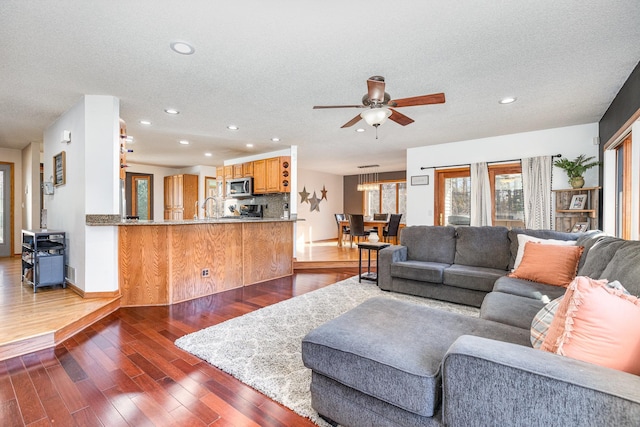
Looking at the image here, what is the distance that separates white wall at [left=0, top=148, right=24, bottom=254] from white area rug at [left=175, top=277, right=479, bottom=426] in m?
6.18

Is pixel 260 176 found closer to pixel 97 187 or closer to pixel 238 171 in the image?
pixel 238 171

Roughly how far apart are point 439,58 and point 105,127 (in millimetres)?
3613

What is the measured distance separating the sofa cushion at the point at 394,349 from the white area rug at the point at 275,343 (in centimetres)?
45

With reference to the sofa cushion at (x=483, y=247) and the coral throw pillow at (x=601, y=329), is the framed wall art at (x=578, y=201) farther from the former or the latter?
the coral throw pillow at (x=601, y=329)

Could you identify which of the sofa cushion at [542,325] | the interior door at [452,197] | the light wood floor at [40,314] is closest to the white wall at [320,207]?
the interior door at [452,197]

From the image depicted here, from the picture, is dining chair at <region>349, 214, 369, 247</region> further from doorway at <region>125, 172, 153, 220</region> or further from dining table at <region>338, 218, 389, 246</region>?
doorway at <region>125, 172, 153, 220</region>

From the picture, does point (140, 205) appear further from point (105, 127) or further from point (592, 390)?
point (592, 390)

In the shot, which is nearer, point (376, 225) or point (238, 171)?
point (238, 171)

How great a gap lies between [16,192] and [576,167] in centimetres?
1025

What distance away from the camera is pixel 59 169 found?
A: 3963mm

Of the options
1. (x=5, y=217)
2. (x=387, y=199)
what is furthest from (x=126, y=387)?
(x=387, y=199)

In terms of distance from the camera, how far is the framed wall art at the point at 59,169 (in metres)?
3.77

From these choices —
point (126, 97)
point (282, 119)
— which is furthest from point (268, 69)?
point (126, 97)

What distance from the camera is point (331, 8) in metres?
1.87
